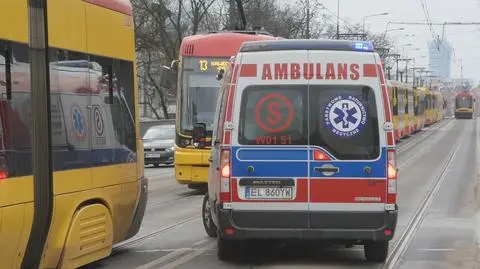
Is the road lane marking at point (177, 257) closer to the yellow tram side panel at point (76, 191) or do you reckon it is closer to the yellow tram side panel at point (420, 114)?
the yellow tram side panel at point (76, 191)

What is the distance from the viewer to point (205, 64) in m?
16.3

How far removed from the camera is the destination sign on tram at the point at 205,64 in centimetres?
1627

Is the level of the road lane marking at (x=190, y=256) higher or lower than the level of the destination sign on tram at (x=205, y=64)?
lower

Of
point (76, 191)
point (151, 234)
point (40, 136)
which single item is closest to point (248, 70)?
point (76, 191)

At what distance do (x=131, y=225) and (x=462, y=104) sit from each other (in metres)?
87.5

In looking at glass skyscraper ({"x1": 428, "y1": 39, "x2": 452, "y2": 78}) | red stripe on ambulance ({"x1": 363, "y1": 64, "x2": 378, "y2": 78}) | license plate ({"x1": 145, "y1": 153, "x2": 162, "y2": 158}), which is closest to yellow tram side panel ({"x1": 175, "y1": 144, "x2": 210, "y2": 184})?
red stripe on ambulance ({"x1": 363, "y1": 64, "x2": 378, "y2": 78})

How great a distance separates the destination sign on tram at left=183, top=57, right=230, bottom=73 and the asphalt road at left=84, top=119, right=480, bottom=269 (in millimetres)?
2777

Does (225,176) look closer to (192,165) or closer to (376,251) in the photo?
(376,251)

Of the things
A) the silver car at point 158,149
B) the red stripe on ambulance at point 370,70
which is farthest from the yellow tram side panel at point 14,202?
the silver car at point 158,149

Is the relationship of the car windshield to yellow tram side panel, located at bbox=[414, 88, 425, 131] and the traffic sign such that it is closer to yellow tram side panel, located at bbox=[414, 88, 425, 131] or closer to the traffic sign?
the traffic sign

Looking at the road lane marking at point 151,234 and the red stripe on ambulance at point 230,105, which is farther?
the road lane marking at point 151,234

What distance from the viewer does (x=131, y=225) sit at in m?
8.48

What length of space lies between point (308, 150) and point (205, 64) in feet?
28.3

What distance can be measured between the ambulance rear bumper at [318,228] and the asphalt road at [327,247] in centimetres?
63
